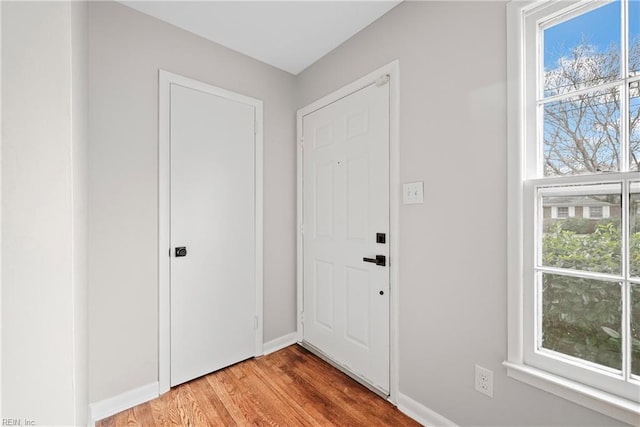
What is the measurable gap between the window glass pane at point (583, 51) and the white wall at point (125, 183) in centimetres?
206

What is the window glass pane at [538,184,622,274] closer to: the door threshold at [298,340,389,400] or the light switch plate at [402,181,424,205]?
the light switch plate at [402,181,424,205]

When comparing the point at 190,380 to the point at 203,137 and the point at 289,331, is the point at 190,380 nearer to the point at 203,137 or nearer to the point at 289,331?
the point at 289,331

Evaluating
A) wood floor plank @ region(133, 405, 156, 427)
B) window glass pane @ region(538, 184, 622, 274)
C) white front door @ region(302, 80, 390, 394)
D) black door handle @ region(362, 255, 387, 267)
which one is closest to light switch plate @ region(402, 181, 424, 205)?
white front door @ region(302, 80, 390, 394)

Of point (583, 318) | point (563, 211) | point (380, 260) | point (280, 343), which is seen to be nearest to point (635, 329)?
point (583, 318)

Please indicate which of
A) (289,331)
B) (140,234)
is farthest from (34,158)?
(289,331)

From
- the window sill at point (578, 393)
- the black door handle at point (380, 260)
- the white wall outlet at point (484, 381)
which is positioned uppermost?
the black door handle at point (380, 260)

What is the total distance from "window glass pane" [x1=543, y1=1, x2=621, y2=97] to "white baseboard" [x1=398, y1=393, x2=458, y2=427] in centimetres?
170

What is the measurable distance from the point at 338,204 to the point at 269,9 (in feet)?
4.49

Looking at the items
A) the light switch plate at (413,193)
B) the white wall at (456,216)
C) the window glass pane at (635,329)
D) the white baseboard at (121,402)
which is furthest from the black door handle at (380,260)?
the white baseboard at (121,402)

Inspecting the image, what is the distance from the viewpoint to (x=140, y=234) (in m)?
1.80

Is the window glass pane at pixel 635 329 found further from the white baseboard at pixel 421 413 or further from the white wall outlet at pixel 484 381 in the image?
the white baseboard at pixel 421 413

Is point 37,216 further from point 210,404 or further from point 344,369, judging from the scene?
point 344,369

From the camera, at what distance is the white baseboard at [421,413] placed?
1.53 m

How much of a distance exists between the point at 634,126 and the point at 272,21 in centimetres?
197
